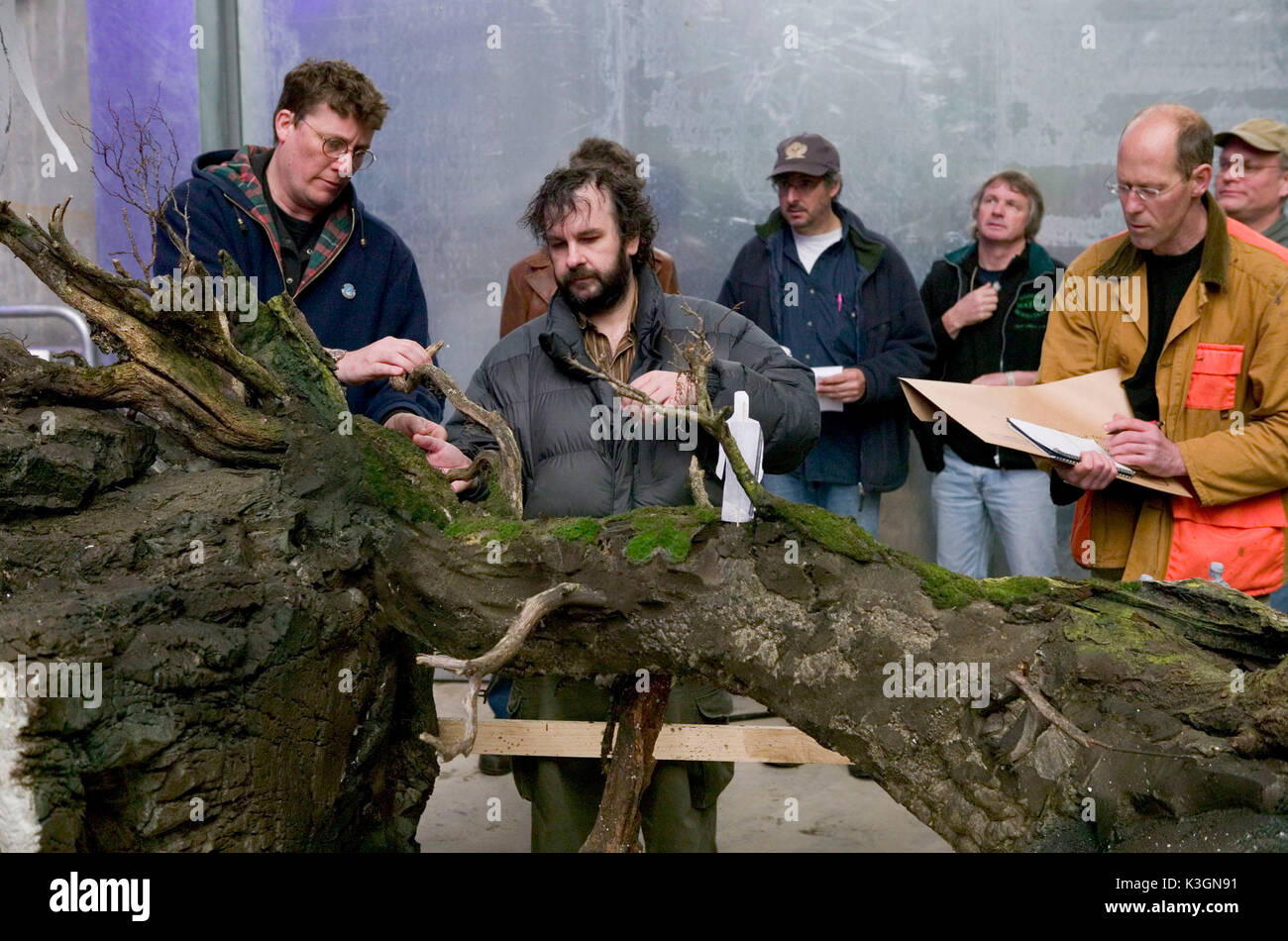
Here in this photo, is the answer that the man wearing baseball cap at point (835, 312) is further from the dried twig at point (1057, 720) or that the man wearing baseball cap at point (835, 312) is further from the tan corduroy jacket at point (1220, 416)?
the dried twig at point (1057, 720)

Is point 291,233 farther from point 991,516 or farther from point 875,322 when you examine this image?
point 991,516

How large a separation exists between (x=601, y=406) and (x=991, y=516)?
2584mm

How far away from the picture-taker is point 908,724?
268cm

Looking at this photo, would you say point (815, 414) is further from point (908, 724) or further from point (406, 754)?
point (406, 754)

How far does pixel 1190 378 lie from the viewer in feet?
11.6

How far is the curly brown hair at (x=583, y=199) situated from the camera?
354 cm

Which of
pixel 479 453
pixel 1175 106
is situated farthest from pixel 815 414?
pixel 1175 106

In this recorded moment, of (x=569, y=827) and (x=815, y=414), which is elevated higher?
(x=815, y=414)

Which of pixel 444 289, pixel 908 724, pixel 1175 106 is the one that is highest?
pixel 1175 106

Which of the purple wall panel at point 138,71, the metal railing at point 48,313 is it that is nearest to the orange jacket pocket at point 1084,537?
the metal railing at point 48,313

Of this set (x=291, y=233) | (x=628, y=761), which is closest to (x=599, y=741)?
(x=628, y=761)

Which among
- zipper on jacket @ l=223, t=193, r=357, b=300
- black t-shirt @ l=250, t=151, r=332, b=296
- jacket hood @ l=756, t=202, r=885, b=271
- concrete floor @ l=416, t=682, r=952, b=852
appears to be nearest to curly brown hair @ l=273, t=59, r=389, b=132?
black t-shirt @ l=250, t=151, r=332, b=296
